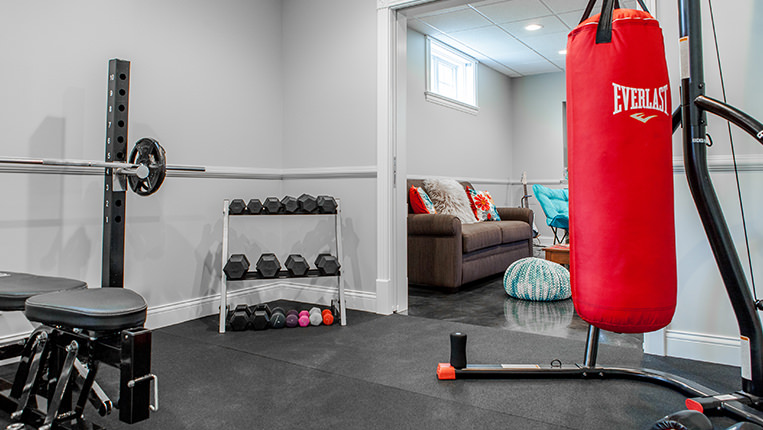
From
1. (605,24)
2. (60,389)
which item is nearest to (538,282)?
(605,24)

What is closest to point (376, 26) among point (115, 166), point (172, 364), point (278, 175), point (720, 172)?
point (278, 175)

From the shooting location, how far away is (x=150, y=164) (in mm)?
2188

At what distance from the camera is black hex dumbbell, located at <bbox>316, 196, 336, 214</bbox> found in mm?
3000

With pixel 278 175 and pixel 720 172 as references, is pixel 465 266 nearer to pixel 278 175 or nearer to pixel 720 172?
pixel 278 175

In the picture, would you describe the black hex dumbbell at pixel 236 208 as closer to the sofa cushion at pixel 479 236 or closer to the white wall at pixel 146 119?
the white wall at pixel 146 119

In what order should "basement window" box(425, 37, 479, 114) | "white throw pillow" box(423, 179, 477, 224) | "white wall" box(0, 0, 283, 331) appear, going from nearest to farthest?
"white wall" box(0, 0, 283, 331) → "white throw pillow" box(423, 179, 477, 224) → "basement window" box(425, 37, 479, 114)

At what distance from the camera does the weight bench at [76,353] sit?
1.35 m

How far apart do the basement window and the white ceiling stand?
0.10 m

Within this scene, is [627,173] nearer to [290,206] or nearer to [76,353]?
[76,353]

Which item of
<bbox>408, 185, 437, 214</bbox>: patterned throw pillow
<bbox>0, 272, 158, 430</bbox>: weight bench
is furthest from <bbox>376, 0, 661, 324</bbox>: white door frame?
<bbox>0, 272, 158, 430</bbox>: weight bench

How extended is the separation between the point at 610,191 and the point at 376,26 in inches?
85.2

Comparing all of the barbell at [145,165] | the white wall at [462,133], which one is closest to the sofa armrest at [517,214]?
the white wall at [462,133]

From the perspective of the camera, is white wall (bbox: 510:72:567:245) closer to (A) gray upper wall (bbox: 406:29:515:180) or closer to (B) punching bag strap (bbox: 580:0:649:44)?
(A) gray upper wall (bbox: 406:29:515:180)

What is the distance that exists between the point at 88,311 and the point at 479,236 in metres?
3.18
